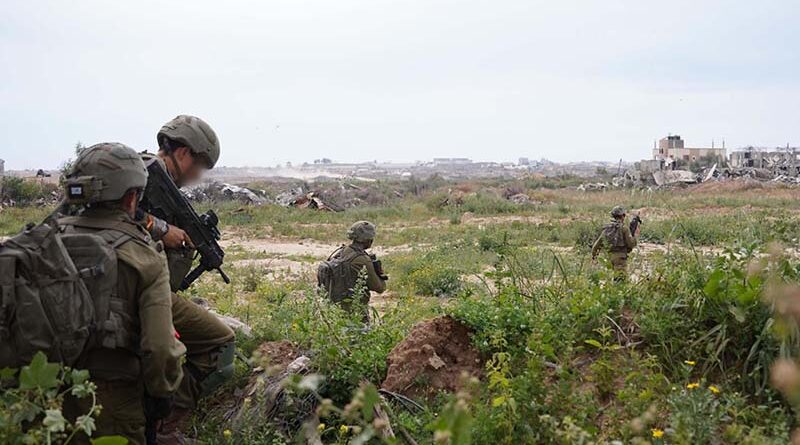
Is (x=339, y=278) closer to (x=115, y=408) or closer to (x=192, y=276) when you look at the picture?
(x=192, y=276)

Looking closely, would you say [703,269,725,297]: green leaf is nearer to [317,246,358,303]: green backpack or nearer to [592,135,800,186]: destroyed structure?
[317,246,358,303]: green backpack

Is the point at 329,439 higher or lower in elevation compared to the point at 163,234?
lower

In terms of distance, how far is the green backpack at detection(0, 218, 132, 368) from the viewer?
256 centimetres

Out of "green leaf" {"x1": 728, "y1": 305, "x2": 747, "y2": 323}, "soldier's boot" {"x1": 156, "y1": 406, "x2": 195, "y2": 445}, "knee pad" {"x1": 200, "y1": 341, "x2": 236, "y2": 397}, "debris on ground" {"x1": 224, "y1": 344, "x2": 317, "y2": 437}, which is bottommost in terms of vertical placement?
"soldier's boot" {"x1": 156, "y1": 406, "x2": 195, "y2": 445}

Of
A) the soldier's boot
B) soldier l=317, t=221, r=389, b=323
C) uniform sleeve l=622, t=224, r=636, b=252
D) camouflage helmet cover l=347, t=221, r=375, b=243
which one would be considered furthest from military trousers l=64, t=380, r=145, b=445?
uniform sleeve l=622, t=224, r=636, b=252

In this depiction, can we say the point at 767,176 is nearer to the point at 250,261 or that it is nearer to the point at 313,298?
the point at 250,261

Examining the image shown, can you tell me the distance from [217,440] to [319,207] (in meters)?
25.1

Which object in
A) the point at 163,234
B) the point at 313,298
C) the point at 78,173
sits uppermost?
the point at 78,173

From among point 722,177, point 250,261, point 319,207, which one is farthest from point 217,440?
point 722,177

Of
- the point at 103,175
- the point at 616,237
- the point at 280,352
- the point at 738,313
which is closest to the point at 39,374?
the point at 103,175

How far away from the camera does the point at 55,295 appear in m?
2.60

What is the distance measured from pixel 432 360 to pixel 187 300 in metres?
1.31

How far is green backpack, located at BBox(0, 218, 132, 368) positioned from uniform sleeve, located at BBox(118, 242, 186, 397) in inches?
3.7

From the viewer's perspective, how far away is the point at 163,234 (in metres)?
3.62
